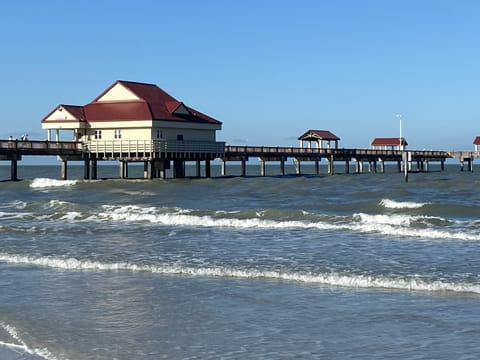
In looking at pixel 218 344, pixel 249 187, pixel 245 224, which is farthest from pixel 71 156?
pixel 218 344

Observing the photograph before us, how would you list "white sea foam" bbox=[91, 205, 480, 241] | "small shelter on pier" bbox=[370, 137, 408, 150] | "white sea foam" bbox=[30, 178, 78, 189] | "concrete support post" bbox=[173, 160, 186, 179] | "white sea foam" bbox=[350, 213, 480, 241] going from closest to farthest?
"white sea foam" bbox=[350, 213, 480, 241] → "white sea foam" bbox=[91, 205, 480, 241] → "white sea foam" bbox=[30, 178, 78, 189] → "concrete support post" bbox=[173, 160, 186, 179] → "small shelter on pier" bbox=[370, 137, 408, 150]

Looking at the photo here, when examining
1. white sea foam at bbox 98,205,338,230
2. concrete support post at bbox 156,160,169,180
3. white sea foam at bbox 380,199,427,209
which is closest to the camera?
white sea foam at bbox 98,205,338,230

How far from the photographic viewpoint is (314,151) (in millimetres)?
72500

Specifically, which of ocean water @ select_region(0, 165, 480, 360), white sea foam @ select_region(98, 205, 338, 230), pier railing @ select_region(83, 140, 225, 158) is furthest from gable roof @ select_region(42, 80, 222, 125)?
ocean water @ select_region(0, 165, 480, 360)

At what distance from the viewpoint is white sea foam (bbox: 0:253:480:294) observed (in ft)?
42.0

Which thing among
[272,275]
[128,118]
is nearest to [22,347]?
[272,275]

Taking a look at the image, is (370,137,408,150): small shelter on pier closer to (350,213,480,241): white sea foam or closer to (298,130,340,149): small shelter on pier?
(298,130,340,149): small shelter on pier

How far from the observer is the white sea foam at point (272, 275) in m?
12.8

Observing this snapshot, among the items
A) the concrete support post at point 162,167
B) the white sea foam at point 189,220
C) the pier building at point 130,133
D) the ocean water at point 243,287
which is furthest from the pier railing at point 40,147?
the ocean water at point 243,287

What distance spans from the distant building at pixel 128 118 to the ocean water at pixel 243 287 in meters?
24.1

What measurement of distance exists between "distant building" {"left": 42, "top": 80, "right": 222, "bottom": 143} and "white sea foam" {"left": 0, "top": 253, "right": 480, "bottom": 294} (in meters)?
35.3

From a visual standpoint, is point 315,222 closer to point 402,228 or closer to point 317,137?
point 402,228

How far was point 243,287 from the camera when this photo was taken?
13250 mm

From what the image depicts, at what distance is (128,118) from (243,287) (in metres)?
40.6
